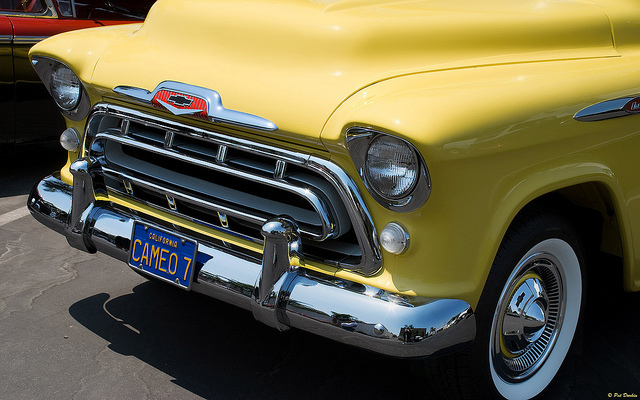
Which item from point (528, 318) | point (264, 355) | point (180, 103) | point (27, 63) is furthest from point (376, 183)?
point (27, 63)

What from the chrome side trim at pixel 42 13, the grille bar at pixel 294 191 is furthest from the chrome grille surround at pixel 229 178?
the chrome side trim at pixel 42 13

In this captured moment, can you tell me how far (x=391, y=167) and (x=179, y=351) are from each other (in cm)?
127

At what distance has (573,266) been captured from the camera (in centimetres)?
251

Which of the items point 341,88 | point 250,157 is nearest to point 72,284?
point 250,157

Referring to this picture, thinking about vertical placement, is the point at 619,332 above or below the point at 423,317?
below

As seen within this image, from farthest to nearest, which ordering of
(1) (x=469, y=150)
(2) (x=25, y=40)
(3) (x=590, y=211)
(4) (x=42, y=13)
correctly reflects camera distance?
1. (4) (x=42, y=13)
2. (2) (x=25, y=40)
3. (3) (x=590, y=211)
4. (1) (x=469, y=150)

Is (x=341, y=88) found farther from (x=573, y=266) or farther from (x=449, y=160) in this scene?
(x=573, y=266)

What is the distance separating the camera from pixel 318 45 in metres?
2.28

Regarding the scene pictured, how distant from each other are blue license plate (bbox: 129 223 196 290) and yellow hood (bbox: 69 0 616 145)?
0.48 m

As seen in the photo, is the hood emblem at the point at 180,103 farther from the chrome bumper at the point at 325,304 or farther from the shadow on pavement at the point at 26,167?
the shadow on pavement at the point at 26,167

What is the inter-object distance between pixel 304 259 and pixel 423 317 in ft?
1.36

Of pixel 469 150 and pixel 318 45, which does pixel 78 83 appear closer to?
pixel 318 45

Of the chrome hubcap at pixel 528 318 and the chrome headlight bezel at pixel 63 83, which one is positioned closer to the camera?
the chrome hubcap at pixel 528 318

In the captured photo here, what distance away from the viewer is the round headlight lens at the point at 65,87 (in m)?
2.66
